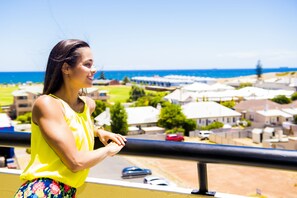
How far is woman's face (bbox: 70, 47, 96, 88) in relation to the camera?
1.02 meters

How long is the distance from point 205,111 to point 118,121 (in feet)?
20.2

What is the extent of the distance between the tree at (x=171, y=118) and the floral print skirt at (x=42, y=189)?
1944 cm

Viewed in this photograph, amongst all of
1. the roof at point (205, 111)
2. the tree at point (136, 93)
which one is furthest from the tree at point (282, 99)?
the tree at point (136, 93)

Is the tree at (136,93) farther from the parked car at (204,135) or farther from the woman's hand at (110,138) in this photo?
the woman's hand at (110,138)

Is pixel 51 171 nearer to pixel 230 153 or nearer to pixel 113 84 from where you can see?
pixel 230 153

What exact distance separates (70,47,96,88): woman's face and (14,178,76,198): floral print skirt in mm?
294

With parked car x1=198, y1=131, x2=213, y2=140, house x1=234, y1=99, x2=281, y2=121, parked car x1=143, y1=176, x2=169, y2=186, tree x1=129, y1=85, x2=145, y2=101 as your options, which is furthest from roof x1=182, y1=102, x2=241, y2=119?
parked car x1=143, y1=176, x2=169, y2=186

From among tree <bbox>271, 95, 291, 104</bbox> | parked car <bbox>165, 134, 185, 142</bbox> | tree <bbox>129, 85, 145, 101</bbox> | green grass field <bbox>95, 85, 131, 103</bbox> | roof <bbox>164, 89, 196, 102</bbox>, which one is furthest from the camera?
green grass field <bbox>95, 85, 131, 103</bbox>

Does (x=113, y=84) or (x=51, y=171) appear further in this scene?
(x=113, y=84)

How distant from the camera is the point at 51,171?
0.99 meters

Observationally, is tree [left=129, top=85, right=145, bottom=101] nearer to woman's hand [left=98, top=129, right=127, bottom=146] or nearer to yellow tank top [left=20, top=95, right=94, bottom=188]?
woman's hand [left=98, top=129, right=127, bottom=146]

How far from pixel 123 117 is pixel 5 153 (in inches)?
699

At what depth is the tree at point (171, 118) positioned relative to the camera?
20.4m

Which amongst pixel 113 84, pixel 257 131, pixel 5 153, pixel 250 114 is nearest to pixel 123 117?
pixel 257 131
